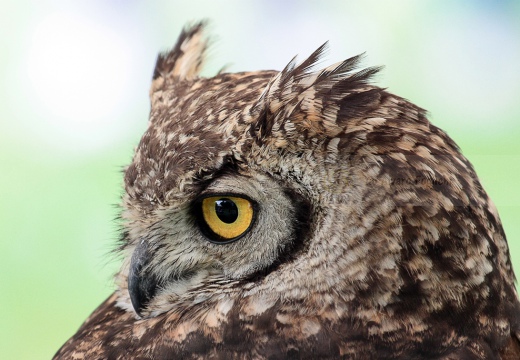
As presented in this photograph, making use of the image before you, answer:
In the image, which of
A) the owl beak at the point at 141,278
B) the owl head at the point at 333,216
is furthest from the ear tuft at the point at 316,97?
the owl beak at the point at 141,278

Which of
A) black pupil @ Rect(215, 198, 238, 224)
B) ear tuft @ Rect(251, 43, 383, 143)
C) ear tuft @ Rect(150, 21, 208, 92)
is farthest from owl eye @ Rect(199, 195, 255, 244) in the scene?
ear tuft @ Rect(150, 21, 208, 92)

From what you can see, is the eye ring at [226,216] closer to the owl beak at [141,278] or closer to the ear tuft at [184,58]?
the owl beak at [141,278]

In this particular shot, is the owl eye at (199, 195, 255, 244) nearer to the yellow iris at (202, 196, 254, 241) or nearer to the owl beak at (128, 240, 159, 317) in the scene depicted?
the yellow iris at (202, 196, 254, 241)

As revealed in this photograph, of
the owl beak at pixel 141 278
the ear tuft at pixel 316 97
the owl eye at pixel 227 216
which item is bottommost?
the owl beak at pixel 141 278

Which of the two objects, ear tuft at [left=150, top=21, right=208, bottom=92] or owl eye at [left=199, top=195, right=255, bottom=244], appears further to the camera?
ear tuft at [left=150, top=21, right=208, bottom=92]

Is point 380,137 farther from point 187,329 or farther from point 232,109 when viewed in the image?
point 187,329

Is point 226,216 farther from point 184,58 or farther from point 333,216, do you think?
point 184,58

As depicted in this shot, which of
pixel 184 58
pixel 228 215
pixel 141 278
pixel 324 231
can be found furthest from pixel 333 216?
pixel 184 58
